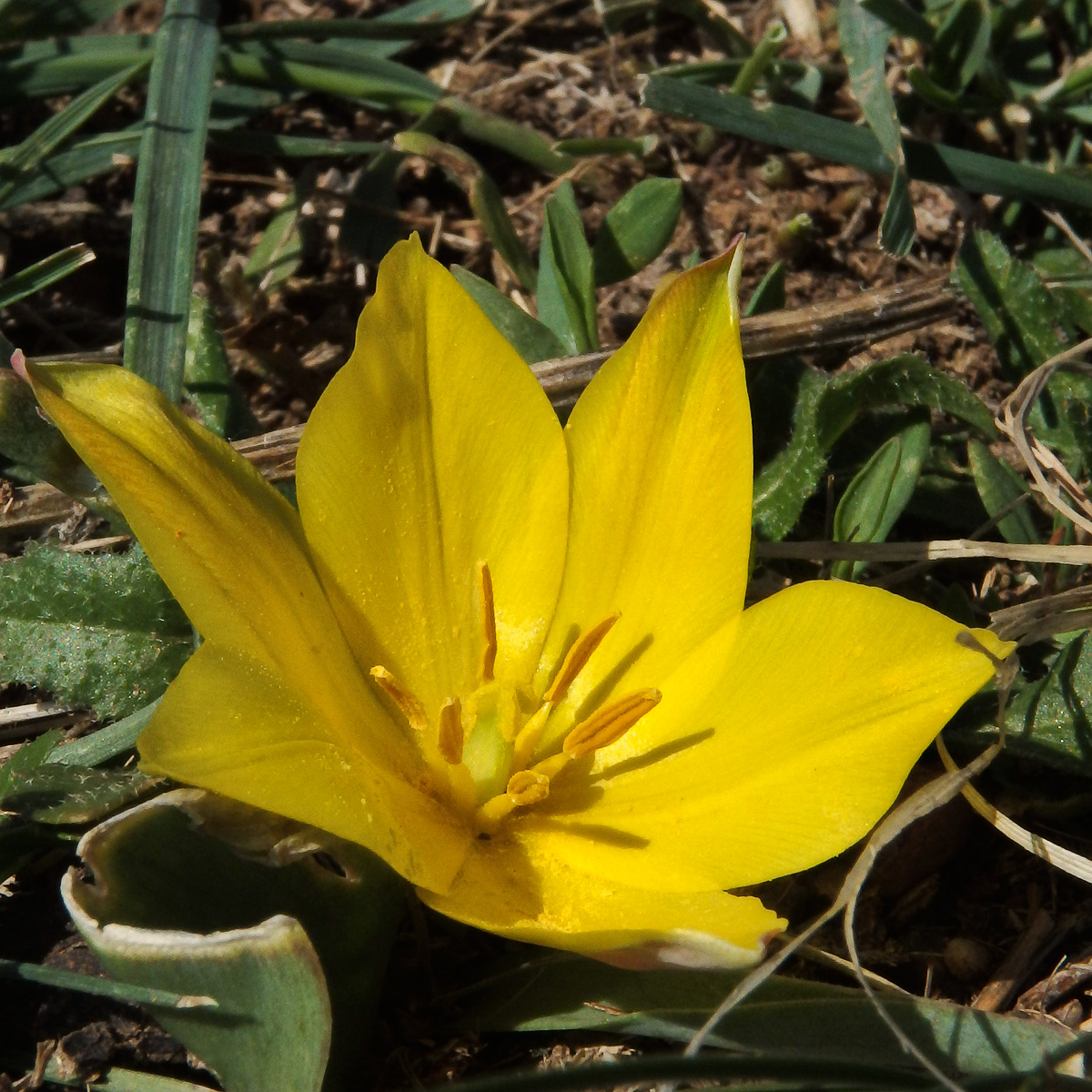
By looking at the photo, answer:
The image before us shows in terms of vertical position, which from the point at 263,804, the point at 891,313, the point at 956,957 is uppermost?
the point at 891,313

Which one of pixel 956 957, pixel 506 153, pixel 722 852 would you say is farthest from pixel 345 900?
pixel 506 153

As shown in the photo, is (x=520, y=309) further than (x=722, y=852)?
Yes

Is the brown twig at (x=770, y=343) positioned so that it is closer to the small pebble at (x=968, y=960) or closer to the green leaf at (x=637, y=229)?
the green leaf at (x=637, y=229)

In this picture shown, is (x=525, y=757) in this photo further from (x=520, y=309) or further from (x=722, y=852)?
(x=520, y=309)

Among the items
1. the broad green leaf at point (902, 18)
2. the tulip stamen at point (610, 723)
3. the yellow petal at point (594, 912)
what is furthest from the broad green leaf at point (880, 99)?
the yellow petal at point (594, 912)

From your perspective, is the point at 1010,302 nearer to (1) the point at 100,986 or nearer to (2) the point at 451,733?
(2) the point at 451,733

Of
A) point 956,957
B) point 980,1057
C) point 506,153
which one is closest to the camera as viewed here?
point 980,1057
